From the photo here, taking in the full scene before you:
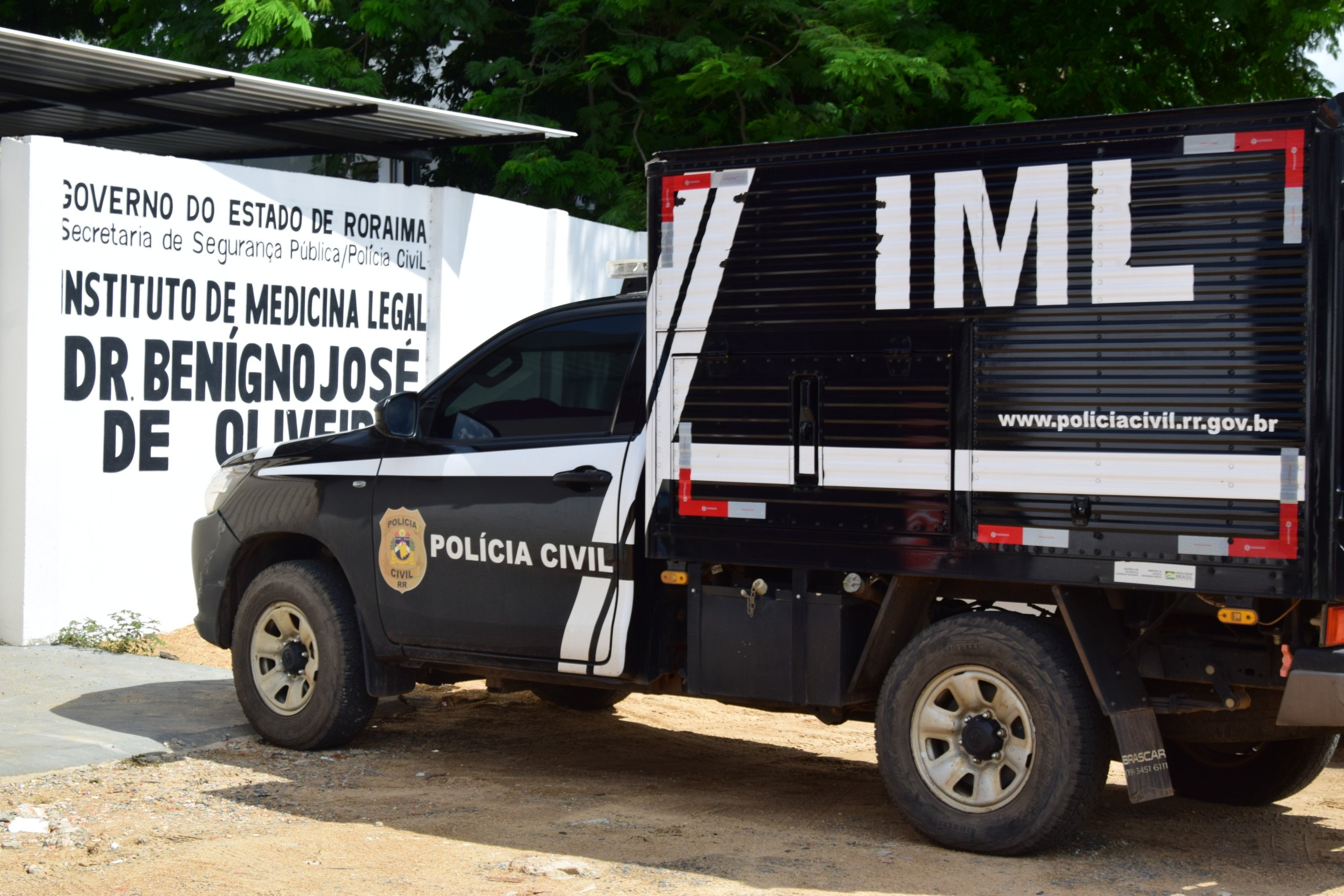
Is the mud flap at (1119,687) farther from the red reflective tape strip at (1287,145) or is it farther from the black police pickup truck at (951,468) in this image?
the red reflective tape strip at (1287,145)

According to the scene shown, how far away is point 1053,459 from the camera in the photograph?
556 cm

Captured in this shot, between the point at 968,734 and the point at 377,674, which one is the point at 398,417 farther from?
the point at 968,734

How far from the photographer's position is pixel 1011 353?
5.66 m

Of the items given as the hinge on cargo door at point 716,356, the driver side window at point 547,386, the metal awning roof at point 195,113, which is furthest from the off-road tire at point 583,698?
the metal awning roof at point 195,113

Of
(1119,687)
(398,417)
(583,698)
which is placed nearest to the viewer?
(1119,687)

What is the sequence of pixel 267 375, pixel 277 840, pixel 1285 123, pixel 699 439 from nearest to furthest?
pixel 1285 123, pixel 277 840, pixel 699 439, pixel 267 375

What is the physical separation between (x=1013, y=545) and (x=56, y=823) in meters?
3.81

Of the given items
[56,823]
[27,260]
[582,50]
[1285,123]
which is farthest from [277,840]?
[582,50]

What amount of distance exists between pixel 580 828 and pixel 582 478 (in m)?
1.44

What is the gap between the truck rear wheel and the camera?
5.57 meters

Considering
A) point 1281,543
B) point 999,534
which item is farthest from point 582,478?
point 1281,543

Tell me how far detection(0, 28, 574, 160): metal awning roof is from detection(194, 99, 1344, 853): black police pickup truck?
196 inches

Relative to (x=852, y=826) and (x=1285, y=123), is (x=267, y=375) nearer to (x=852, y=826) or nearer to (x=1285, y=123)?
(x=852, y=826)

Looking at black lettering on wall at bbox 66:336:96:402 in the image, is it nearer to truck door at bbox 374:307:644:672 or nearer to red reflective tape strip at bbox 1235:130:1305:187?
truck door at bbox 374:307:644:672
